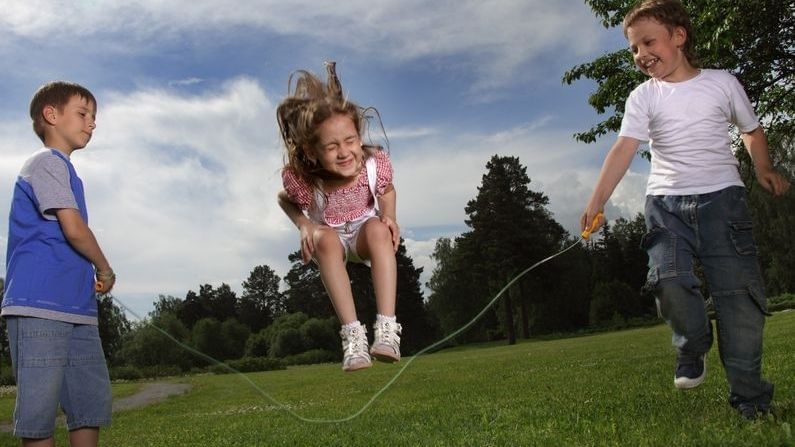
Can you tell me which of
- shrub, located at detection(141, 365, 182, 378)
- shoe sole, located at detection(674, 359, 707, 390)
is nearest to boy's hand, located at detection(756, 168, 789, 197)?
shoe sole, located at detection(674, 359, 707, 390)

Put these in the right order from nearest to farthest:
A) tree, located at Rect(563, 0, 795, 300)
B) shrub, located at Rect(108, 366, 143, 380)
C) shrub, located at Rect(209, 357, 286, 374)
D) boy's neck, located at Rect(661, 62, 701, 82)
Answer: boy's neck, located at Rect(661, 62, 701, 82), tree, located at Rect(563, 0, 795, 300), shrub, located at Rect(209, 357, 286, 374), shrub, located at Rect(108, 366, 143, 380)

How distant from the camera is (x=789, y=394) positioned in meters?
6.70

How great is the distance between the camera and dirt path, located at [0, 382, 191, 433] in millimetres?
19331

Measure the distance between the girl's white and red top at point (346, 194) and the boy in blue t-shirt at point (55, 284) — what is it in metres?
1.25

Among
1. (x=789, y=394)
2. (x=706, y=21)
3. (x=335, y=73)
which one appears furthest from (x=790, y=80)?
(x=335, y=73)

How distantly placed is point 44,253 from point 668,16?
4111 mm

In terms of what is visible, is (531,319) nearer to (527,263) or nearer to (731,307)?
(527,263)

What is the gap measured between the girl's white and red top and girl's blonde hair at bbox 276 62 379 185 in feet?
0.37

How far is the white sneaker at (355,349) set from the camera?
168 inches

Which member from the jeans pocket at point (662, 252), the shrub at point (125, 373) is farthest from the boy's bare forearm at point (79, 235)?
the shrub at point (125, 373)

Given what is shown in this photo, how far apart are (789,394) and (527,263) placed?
95.4 feet

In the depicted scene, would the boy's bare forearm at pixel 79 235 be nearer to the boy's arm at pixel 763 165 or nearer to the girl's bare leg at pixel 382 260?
the girl's bare leg at pixel 382 260

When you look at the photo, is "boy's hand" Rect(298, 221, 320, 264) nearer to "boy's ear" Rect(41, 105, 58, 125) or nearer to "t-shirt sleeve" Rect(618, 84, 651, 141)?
"boy's ear" Rect(41, 105, 58, 125)

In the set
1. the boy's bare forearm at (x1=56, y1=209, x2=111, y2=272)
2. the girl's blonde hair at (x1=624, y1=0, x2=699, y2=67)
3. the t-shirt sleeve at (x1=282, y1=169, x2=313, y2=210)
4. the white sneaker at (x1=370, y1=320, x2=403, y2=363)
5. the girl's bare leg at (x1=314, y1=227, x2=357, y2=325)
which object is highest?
the girl's blonde hair at (x1=624, y1=0, x2=699, y2=67)
